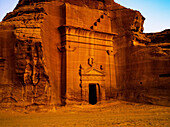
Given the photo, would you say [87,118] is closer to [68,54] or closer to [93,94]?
[68,54]

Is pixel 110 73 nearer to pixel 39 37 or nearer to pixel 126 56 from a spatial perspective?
pixel 126 56

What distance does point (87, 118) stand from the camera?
9.73 m

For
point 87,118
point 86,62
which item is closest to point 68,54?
point 86,62

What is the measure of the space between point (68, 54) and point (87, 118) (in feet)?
20.6

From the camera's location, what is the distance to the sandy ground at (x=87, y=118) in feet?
26.9

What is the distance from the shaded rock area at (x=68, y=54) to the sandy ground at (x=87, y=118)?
37.7 inches

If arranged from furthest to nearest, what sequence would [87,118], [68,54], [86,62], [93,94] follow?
1. [93,94]
2. [86,62]
3. [68,54]
4. [87,118]

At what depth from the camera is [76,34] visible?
1538cm

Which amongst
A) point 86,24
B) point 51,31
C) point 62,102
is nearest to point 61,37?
point 51,31

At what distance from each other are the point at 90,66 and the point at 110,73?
2.26 meters

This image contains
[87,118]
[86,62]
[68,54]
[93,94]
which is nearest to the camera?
[87,118]

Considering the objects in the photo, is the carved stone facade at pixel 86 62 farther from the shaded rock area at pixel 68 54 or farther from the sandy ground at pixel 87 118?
the sandy ground at pixel 87 118

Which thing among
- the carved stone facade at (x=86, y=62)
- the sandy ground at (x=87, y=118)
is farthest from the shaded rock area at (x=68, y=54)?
the sandy ground at (x=87, y=118)

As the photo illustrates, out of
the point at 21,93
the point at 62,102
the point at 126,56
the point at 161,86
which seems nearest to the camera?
the point at 21,93
